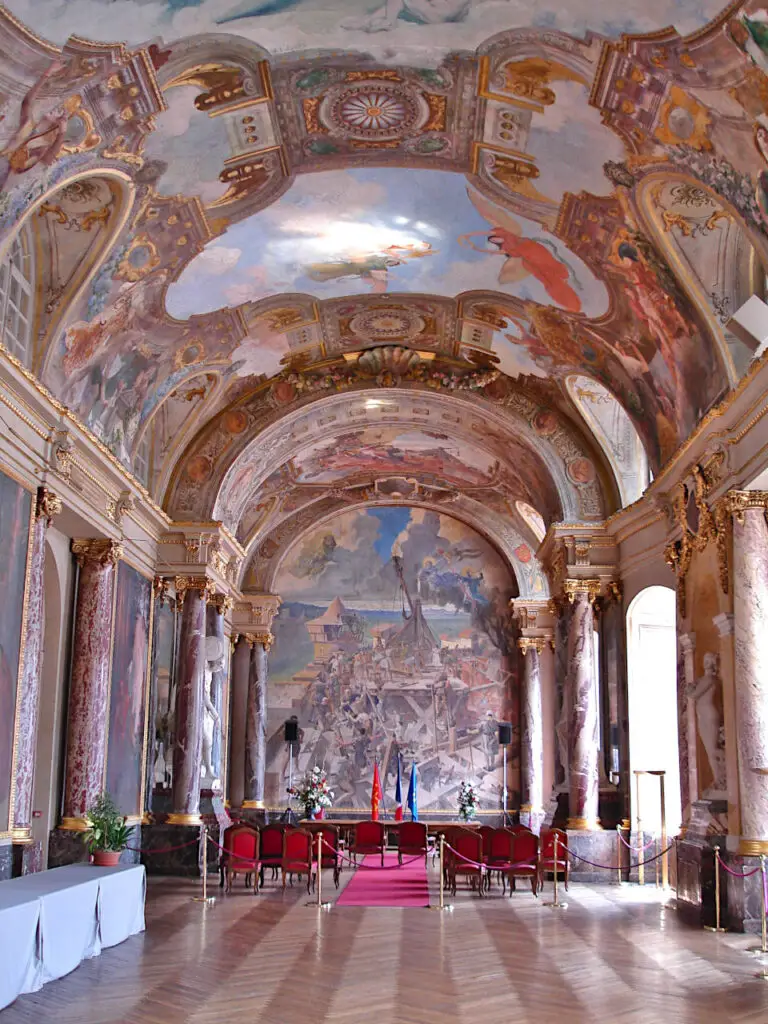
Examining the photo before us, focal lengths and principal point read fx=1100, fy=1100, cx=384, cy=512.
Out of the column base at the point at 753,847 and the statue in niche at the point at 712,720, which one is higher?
the statue in niche at the point at 712,720

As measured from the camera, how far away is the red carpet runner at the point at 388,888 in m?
17.8

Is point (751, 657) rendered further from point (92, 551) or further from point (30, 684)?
point (92, 551)

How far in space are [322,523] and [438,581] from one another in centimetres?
386

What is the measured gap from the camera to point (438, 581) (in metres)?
32.7

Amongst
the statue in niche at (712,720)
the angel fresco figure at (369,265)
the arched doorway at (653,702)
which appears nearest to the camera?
the statue in niche at (712,720)

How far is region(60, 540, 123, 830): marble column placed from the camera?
17812 mm

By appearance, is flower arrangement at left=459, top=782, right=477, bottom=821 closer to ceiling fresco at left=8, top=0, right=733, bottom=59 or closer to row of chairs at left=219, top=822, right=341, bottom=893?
row of chairs at left=219, top=822, right=341, bottom=893

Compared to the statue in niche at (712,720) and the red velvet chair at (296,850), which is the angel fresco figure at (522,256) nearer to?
the statue in niche at (712,720)

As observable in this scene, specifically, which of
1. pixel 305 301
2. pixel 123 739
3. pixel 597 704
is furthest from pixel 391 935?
pixel 305 301

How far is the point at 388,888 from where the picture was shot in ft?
65.3

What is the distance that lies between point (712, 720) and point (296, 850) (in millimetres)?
7636

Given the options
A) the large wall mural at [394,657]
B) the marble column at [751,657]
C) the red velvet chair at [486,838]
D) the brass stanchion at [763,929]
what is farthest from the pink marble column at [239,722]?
the brass stanchion at [763,929]

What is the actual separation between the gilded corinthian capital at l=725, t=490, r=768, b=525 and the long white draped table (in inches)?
372

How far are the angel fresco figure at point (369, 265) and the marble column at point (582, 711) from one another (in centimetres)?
767
